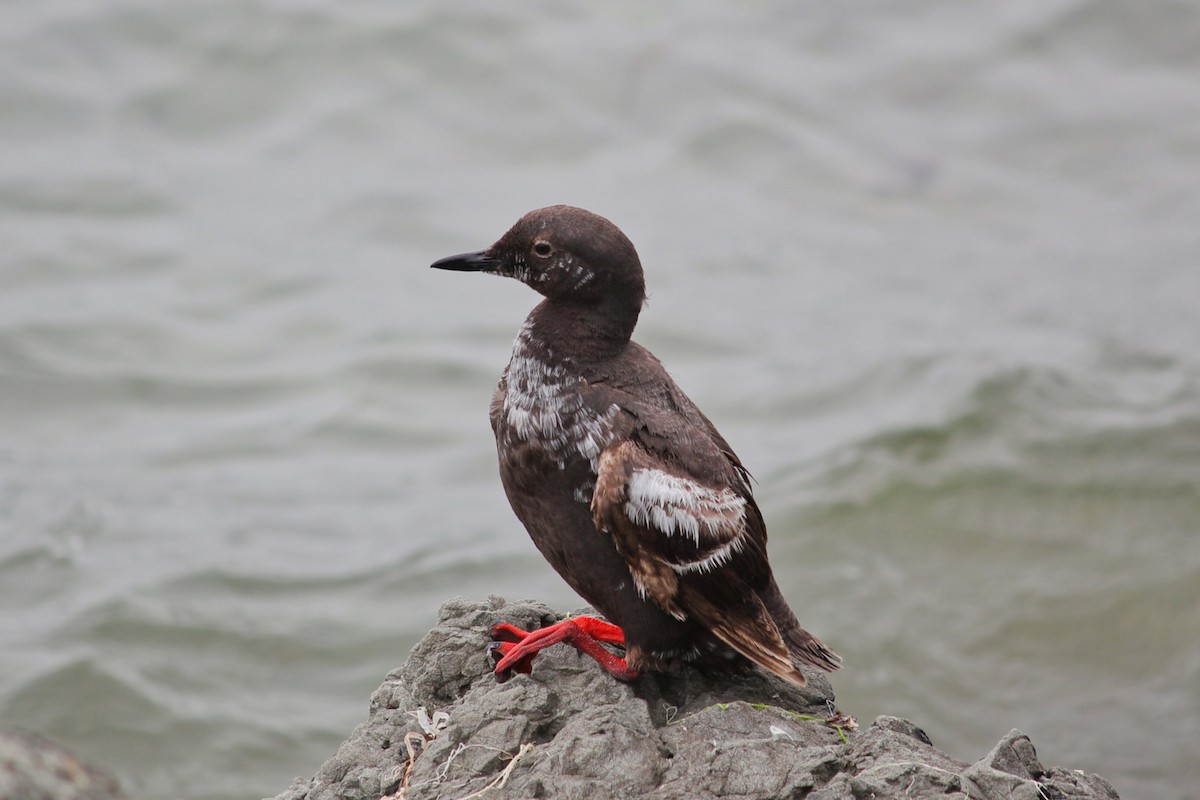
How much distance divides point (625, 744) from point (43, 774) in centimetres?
189

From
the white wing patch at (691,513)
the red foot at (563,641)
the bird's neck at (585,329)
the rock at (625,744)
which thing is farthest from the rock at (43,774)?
the bird's neck at (585,329)

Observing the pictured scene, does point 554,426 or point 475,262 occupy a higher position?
point 475,262

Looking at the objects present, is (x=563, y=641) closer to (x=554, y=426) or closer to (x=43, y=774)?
(x=554, y=426)

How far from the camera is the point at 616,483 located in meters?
5.09

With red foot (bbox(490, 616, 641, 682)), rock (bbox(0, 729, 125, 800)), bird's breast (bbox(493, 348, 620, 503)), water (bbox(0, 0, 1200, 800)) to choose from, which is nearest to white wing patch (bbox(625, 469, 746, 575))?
bird's breast (bbox(493, 348, 620, 503))

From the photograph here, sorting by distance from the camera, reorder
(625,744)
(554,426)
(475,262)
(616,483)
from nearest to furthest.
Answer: (625,744), (616,483), (554,426), (475,262)

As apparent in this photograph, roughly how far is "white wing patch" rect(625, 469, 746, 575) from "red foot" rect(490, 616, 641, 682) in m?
0.47

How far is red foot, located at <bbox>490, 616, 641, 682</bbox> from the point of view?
533 cm

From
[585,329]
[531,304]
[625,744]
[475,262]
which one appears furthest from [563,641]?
[531,304]

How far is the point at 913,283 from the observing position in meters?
16.2

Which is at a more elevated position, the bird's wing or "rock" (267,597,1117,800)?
the bird's wing

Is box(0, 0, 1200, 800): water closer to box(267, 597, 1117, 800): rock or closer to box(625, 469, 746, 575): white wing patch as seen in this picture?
box(267, 597, 1117, 800): rock

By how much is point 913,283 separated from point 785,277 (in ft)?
4.65

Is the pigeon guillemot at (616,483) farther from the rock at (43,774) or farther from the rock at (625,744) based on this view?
the rock at (43,774)
